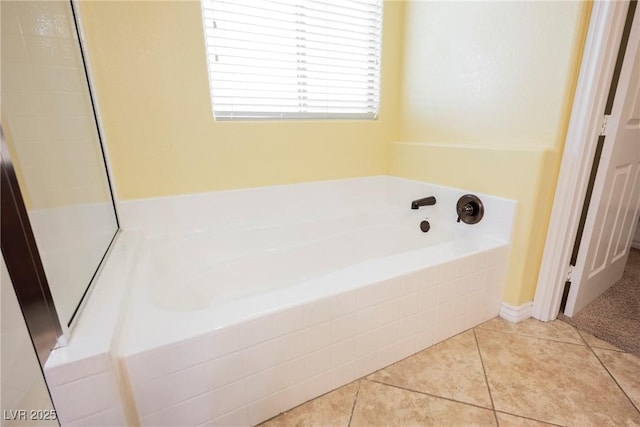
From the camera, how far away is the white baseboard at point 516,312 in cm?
154

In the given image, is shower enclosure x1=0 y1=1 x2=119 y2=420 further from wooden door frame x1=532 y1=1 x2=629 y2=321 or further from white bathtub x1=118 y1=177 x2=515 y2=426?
wooden door frame x1=532 y1=1 x2=629 y2=321

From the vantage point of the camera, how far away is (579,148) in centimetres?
131

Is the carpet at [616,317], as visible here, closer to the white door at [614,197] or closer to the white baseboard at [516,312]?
the white door at [614,197]

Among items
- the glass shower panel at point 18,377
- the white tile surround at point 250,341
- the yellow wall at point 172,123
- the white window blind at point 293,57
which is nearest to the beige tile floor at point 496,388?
the white tile surround at point 250,341

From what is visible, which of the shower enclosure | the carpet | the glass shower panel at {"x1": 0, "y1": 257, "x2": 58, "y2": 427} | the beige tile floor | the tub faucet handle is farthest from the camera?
the tub faucet handle

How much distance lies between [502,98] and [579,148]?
1.38 feet

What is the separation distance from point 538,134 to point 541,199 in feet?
1.01

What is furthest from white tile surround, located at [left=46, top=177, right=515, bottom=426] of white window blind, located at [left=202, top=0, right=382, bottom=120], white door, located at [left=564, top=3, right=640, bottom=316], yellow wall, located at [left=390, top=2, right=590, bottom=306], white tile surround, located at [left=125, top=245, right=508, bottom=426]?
white window blind, located at [left=202, top=0, right=382, bottom=120]

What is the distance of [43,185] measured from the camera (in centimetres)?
83

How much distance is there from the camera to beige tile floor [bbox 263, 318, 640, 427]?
41.1 inches

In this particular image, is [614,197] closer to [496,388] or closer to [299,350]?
[496,388]

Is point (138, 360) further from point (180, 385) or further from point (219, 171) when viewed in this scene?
point (219, 171)

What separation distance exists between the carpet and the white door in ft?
0.14

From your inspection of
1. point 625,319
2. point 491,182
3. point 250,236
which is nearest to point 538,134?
point 491,182
